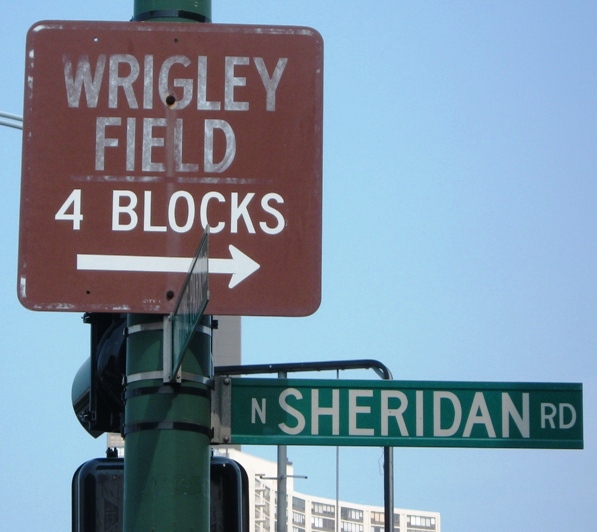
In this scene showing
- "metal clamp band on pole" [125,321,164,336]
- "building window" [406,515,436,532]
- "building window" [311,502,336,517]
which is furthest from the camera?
"building window" [406,515,436,532]

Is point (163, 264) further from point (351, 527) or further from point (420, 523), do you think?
point (420, 523)

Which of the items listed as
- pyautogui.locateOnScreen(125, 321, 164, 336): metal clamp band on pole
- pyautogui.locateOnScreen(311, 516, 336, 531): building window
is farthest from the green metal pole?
pyautogui.locateOnScreen(311, 516, 336, 531): building window

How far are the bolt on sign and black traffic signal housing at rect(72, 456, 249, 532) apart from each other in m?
1.27

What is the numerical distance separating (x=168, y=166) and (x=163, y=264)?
34cm

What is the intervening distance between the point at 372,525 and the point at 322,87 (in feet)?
388

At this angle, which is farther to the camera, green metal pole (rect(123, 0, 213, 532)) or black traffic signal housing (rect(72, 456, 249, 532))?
black traffic signal housing (rect(72, 456, 249, 532))

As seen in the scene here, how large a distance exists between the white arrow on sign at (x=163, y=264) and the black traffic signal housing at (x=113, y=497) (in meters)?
1.35

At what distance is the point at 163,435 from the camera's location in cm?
445

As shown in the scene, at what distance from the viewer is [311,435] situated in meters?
4.80

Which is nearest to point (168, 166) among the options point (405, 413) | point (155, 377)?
point (155, 377)

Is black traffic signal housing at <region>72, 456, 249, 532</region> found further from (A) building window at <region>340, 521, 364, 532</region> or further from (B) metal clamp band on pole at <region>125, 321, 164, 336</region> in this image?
(A) building window at <region>340, 521, 364, 532</region>

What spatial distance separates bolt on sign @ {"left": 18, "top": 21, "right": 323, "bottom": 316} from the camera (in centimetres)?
450

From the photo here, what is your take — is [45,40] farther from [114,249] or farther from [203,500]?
[203,500]

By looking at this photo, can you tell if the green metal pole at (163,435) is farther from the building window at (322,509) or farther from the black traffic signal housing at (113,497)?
the building window at (322,509)
